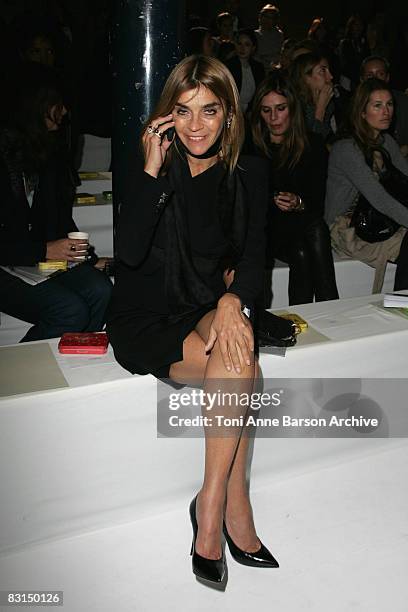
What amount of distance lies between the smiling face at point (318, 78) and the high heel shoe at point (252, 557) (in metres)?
3.07

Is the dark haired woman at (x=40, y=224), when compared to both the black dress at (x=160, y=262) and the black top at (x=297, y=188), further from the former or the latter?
the black top at (x=297, y=188)

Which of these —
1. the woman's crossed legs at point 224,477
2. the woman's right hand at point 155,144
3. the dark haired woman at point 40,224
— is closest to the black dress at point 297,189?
the dark haired woman at point 40,224

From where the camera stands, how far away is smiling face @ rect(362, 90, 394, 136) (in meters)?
3.54

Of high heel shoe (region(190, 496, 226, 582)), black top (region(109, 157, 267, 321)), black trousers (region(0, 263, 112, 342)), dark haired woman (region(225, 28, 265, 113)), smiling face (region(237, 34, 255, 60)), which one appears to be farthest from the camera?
smiling face (region(237, 34, 255, 60))

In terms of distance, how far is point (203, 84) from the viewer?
1931 millimetres

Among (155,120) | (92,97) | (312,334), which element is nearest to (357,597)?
(312,334)

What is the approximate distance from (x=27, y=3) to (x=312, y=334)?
285 inches

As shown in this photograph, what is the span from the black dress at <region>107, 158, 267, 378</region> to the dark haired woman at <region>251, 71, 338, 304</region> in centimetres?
124

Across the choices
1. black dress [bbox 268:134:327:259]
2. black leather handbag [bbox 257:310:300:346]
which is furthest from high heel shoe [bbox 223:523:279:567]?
black dress [bbox 268:134:327:259]

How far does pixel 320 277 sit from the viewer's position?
11.0ft

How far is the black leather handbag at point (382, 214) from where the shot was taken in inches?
142

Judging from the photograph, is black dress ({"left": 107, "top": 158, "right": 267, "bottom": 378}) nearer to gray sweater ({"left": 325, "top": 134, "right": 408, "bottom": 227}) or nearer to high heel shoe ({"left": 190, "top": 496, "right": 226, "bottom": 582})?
high heel shoe ({"left": 190, "top": 496, "right": 226, "bottom": 582})

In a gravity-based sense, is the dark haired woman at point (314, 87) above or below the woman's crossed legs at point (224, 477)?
above

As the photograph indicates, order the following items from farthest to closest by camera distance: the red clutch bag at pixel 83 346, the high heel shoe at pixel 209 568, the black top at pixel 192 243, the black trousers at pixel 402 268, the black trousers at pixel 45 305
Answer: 1. the black trousers at pixel 402 268
2. the black trousers at pixel 45 305
3. the red clutch bag at pixel 83 346
4. the black top at pixel 192 243
5. the high heel shoe at pixel 209 568
